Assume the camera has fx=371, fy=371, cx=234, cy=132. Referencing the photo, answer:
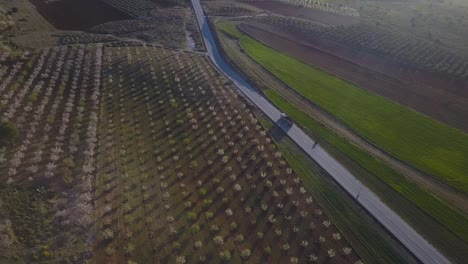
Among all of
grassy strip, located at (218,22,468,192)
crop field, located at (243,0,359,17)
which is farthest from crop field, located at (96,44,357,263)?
crop field, located at (243,0,359,17)

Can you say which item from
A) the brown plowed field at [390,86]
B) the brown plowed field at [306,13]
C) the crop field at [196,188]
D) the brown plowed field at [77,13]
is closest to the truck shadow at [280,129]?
the crop field at [196,188]

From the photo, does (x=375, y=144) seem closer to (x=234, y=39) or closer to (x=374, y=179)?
(x=374, y=179)

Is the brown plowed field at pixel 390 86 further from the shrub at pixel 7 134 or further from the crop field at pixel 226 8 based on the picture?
the shrub at pixel 7 134

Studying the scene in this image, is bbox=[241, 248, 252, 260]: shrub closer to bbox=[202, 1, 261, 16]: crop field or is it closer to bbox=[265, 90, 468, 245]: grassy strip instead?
bbox=[265, 90, 468, 245]: grassy strip

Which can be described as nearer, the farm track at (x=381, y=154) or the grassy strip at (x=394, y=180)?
the grassy strip at (x=394, y=180)

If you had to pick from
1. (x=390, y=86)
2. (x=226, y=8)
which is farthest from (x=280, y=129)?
(x=226, y=8)
